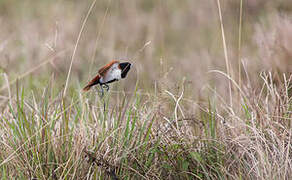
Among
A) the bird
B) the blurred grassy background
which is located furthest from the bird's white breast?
the blurred grassy background

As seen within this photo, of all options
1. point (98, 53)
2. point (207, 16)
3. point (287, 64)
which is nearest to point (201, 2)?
point (207, 16)

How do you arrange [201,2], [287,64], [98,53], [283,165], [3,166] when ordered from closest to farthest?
[283,165] → [3,166] → [287,64] → [98,53] → [201,2]

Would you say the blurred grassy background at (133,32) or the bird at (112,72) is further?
Result: the blurred grassy background at (133,32)

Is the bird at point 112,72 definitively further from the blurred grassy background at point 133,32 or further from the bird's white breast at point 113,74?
the blurred grassy background at point 133,32

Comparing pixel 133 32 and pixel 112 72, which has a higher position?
pixel 133 32

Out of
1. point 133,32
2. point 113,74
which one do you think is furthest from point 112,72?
point 133,32

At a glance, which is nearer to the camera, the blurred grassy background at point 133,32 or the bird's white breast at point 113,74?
the bird's white breast at point 113,74

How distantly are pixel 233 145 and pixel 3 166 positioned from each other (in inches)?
38.7

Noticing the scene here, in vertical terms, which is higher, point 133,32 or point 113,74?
point 133,32

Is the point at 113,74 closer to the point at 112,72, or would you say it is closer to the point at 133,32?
the point at 112,72

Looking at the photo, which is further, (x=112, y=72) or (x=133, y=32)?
(x=133, y=32)

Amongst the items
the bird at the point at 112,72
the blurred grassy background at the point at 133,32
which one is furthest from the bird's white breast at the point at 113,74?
the blurred grassy background at the point at 133,32

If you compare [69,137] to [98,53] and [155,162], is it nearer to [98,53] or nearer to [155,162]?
[155,162]

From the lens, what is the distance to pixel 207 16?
6.80 metres
